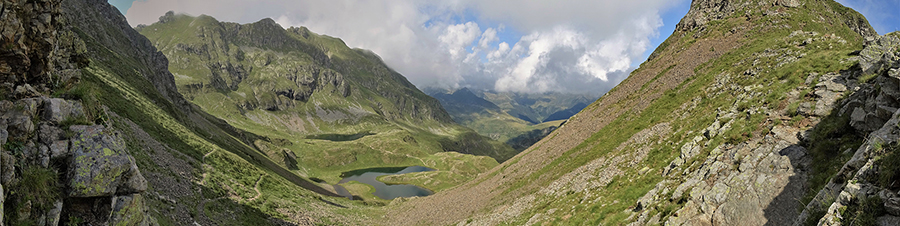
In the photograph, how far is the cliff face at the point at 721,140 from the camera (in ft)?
55.4

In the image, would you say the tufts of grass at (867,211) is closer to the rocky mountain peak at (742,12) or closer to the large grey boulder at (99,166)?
the large grey boulder at (99,166)

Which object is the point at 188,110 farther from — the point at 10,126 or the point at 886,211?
the point at 886,211

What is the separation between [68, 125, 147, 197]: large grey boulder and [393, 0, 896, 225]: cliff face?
26.4 metres

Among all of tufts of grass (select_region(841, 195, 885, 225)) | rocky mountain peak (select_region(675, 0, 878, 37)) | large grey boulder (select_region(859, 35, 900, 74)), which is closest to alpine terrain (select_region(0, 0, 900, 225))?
tufts of grass (select_region(841, 195, 885, 225))

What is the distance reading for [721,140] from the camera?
2400 cm

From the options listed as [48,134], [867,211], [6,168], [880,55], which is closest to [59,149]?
[48,134]

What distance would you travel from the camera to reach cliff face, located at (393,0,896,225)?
16.9 m

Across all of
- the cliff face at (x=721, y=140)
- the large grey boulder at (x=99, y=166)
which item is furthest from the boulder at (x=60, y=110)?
the cliff face at (x=721, y=140)

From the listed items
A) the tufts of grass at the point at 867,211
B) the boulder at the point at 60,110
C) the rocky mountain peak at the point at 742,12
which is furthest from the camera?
the rocky mountain peak at the point at 742,12

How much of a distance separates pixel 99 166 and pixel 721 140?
115ft

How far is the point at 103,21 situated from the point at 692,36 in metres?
248

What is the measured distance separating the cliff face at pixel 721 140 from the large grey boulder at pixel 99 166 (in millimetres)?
26352

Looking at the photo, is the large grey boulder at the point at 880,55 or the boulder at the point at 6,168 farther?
the large grey boulder at the point at 880,55

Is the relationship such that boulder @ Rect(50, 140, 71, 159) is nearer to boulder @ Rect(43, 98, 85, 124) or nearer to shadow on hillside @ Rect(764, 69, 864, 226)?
boulder @ Rect(43, 98, 85, 124)
